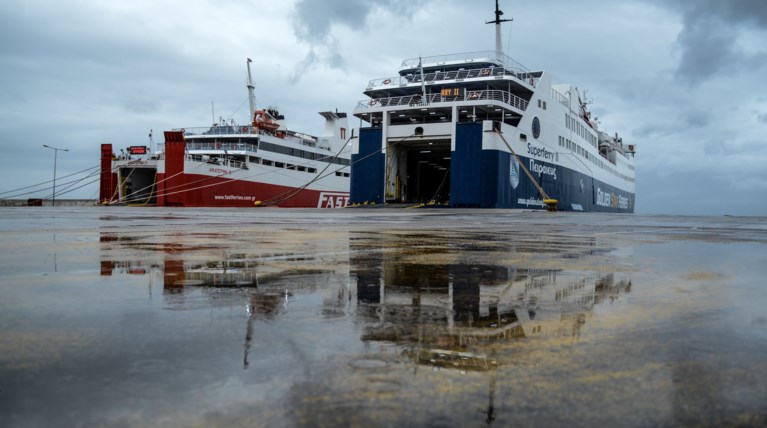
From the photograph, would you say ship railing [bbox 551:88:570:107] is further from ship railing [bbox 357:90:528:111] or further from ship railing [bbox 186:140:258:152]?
ship railing [bbox 186:140:258:152]

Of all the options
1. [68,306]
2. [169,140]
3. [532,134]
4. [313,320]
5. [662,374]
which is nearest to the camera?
[662,374]

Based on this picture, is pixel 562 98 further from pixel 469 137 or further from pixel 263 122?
pixel 263 122

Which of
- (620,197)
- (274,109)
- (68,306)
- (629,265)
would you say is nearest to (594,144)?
(620,197)

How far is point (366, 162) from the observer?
26.1 meters

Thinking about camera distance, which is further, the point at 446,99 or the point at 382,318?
the point at 446,99

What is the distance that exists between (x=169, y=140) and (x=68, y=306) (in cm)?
3252

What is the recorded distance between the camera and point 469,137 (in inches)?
941

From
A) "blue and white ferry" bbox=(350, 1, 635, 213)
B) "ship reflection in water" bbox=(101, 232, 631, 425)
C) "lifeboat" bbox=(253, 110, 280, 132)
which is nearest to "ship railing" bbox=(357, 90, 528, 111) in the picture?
"blue and white ferry" bbox=(350, 1, 635, 213)

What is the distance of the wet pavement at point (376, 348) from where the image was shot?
1000 mm

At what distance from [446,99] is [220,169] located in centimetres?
1592

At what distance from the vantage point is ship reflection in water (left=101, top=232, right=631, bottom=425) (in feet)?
3.53

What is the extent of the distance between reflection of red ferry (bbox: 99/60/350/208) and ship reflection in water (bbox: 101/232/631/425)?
93.2 ft

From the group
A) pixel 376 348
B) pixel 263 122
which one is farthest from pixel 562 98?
pixel 376 348

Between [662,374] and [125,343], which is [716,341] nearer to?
[662,374]
